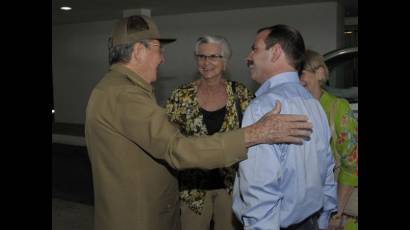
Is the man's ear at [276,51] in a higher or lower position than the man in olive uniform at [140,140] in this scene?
higher

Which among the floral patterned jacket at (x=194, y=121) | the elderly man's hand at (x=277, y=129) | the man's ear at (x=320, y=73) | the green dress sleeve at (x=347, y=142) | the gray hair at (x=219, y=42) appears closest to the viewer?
the elderly man's hand at (x=277, y=129)

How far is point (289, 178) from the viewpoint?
1.68 m

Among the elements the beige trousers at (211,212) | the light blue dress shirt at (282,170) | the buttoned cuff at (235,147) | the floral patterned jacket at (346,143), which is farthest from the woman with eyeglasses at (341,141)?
the buttoned cuff at (235,147)

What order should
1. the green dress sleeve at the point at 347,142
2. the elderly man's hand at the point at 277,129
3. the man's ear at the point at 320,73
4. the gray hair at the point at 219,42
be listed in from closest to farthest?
the elderly man's hand at the point at 277,129, the green dress sleeve at the point at 347,142, the man's ear at the point at 320,73, the gray hair at the point at 219,42

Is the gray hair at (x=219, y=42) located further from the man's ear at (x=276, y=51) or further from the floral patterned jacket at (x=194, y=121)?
the man's ear at (x=276, y=51)

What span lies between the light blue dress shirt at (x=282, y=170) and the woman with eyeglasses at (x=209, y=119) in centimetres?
98

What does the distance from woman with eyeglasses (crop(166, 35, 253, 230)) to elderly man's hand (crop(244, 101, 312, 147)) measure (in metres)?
1.12

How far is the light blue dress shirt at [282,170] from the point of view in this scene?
1.60 meters

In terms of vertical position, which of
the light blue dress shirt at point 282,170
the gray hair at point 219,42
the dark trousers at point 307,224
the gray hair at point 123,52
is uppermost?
the gray hair at point 219,42

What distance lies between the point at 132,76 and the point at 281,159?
75cm

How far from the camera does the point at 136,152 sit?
1837mm
